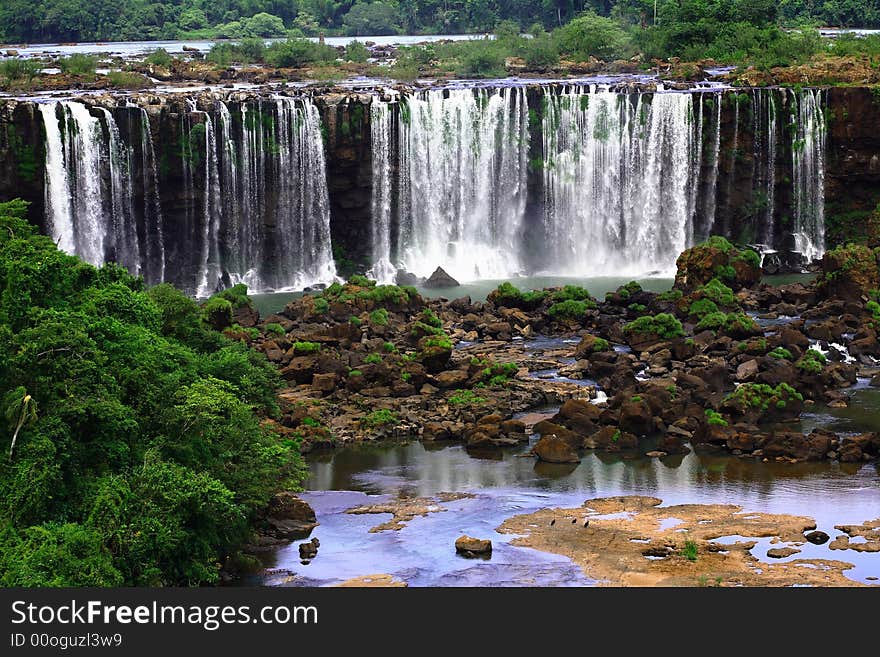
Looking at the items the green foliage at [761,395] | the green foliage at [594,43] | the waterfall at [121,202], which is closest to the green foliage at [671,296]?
the green foliage at [761,395]

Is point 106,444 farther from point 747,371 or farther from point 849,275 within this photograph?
point 849,275

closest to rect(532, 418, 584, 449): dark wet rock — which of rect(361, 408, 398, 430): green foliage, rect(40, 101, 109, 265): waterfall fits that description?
rect(361, 408, 398, 430): green foliage

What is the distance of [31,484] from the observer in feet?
80.8

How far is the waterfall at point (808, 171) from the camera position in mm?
63531

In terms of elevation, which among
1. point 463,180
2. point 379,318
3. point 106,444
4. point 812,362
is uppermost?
point 106,444

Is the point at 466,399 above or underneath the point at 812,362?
underneath

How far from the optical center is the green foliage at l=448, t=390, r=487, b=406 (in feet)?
136

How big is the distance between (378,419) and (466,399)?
2.70m

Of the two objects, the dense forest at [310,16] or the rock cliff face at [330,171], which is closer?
the rock cliff face at [330,171]

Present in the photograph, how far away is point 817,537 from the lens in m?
30.5

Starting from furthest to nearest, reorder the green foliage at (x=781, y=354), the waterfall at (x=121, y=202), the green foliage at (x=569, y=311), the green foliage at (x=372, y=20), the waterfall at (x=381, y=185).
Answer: the green foliage at (x=372, y=20)
the waterfall at (x=381, y=185)
the waterfall at (x=121, y=202)
the green foliage at (x=569, y=311)
the green foliage at (x=781, y=354)

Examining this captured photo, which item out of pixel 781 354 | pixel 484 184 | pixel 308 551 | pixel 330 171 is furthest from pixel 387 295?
pixel 308 551

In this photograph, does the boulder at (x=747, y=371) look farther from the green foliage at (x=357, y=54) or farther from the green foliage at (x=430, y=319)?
the green foliage at (x=357, y=54)

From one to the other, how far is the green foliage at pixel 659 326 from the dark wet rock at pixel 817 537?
54.0 feet
